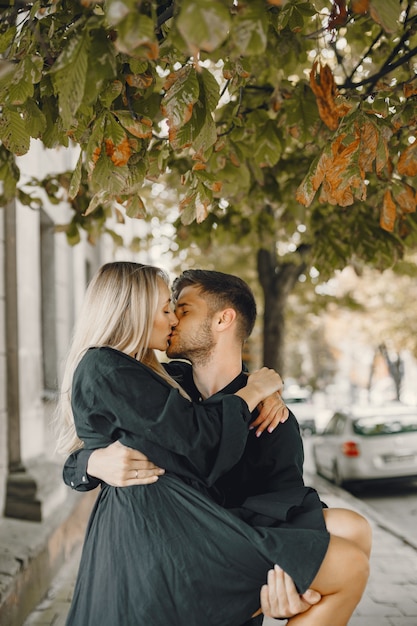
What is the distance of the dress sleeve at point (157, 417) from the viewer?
2.70m

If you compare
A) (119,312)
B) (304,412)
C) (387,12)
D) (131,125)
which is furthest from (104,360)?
(304,412)

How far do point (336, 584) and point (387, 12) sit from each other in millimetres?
2098

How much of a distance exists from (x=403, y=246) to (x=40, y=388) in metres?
4.45

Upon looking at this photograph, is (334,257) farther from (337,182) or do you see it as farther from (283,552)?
(283,552)

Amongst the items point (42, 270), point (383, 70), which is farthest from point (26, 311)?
point (383, 70)

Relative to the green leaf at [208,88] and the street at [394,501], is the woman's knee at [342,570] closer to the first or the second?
the green leaf at [208,88]

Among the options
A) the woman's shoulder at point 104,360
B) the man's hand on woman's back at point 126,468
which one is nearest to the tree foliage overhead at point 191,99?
the woman's shoulder at point 104,360

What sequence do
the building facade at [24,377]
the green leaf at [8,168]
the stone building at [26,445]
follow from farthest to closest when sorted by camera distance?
the building facade at [24,377] → the stone building at [26,445] → the green leaf at [8,168]

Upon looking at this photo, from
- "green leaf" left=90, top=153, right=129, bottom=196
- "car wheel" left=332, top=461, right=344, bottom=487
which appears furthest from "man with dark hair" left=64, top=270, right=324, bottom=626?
"car wheel" left=332, top=461, right=344, bottom=487

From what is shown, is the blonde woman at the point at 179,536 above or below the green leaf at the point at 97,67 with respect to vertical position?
below

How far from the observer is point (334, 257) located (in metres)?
5.91

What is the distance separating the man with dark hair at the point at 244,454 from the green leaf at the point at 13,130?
1.04m

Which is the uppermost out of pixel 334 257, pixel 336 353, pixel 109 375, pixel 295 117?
pixel 295 117

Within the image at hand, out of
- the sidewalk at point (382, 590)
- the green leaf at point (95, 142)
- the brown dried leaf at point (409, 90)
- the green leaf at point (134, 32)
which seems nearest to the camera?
the green leaf at point (134, 32)
